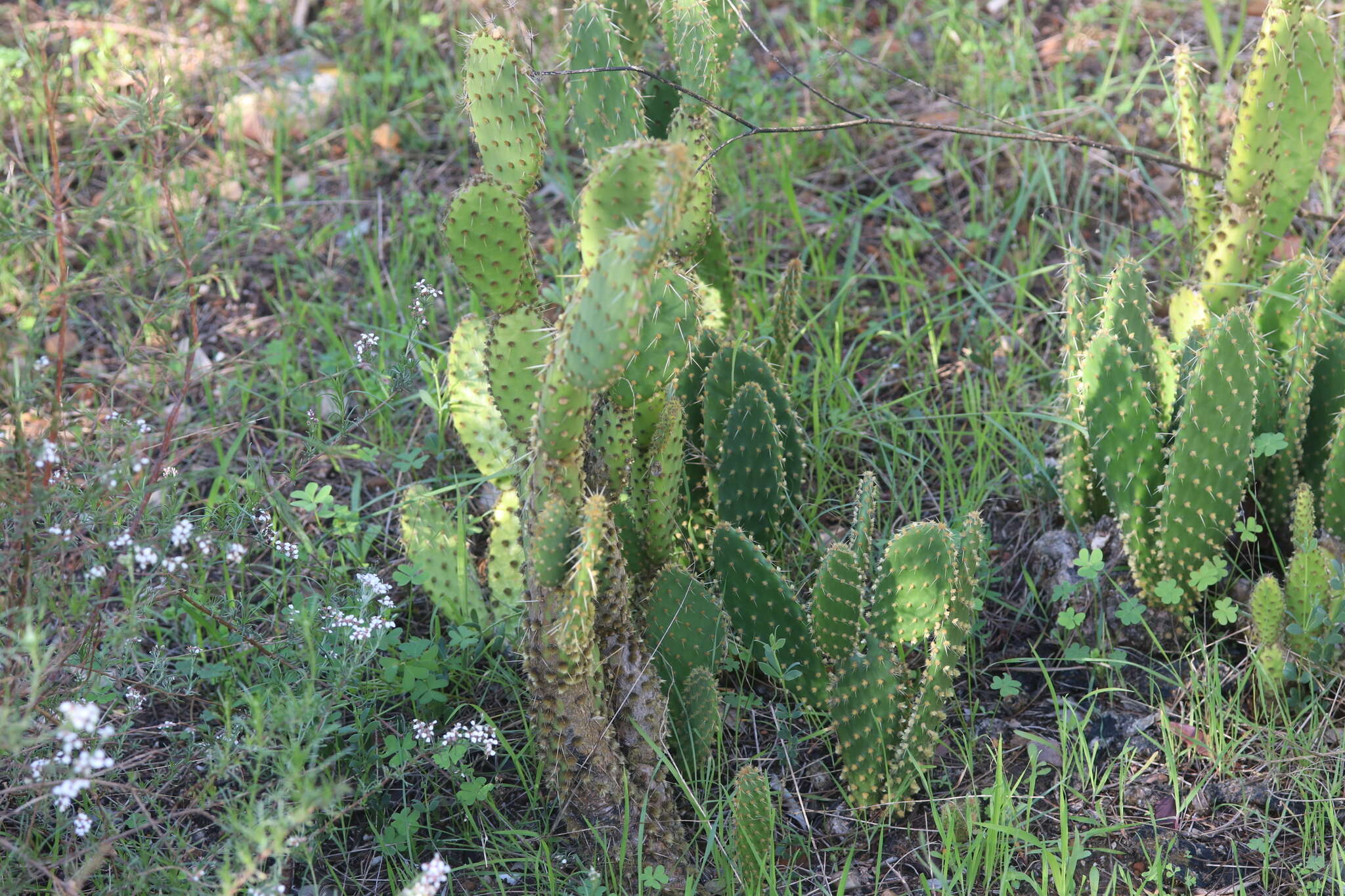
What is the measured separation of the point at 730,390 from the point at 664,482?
0.34 meters

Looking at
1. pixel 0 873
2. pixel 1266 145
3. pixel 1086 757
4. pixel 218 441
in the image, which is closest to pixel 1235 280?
pixel 1266 145

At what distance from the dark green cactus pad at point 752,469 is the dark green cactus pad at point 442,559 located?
570mm

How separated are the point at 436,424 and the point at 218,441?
1.90 ft

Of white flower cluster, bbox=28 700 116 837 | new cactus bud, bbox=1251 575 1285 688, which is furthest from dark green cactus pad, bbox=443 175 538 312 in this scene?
new cactus bud, bbox=1251 575 1285 688

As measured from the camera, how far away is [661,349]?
2.17 metres

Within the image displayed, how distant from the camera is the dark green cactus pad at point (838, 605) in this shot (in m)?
2.23

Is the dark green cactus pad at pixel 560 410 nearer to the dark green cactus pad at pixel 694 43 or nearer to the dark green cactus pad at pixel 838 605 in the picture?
the dark green cactus pad at pixel 838 605

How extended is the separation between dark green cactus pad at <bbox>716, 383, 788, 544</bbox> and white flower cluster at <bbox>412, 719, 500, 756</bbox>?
686 millimetres

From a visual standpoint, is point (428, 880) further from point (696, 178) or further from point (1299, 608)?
point (1299, 608)

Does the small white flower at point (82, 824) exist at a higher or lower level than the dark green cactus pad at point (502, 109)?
lower

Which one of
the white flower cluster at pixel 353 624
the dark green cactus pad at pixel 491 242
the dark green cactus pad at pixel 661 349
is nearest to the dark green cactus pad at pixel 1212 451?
the dark green cactus pad at pixel 661 349

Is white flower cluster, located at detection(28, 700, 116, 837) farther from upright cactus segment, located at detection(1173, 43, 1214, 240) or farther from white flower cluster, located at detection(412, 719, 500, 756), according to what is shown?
upright cactus segment, located at detection(1173, 43, 1214, 240)

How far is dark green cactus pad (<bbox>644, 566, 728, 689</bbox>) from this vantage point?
229 cm

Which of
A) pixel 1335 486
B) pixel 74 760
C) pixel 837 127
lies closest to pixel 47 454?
pixel 74 760
